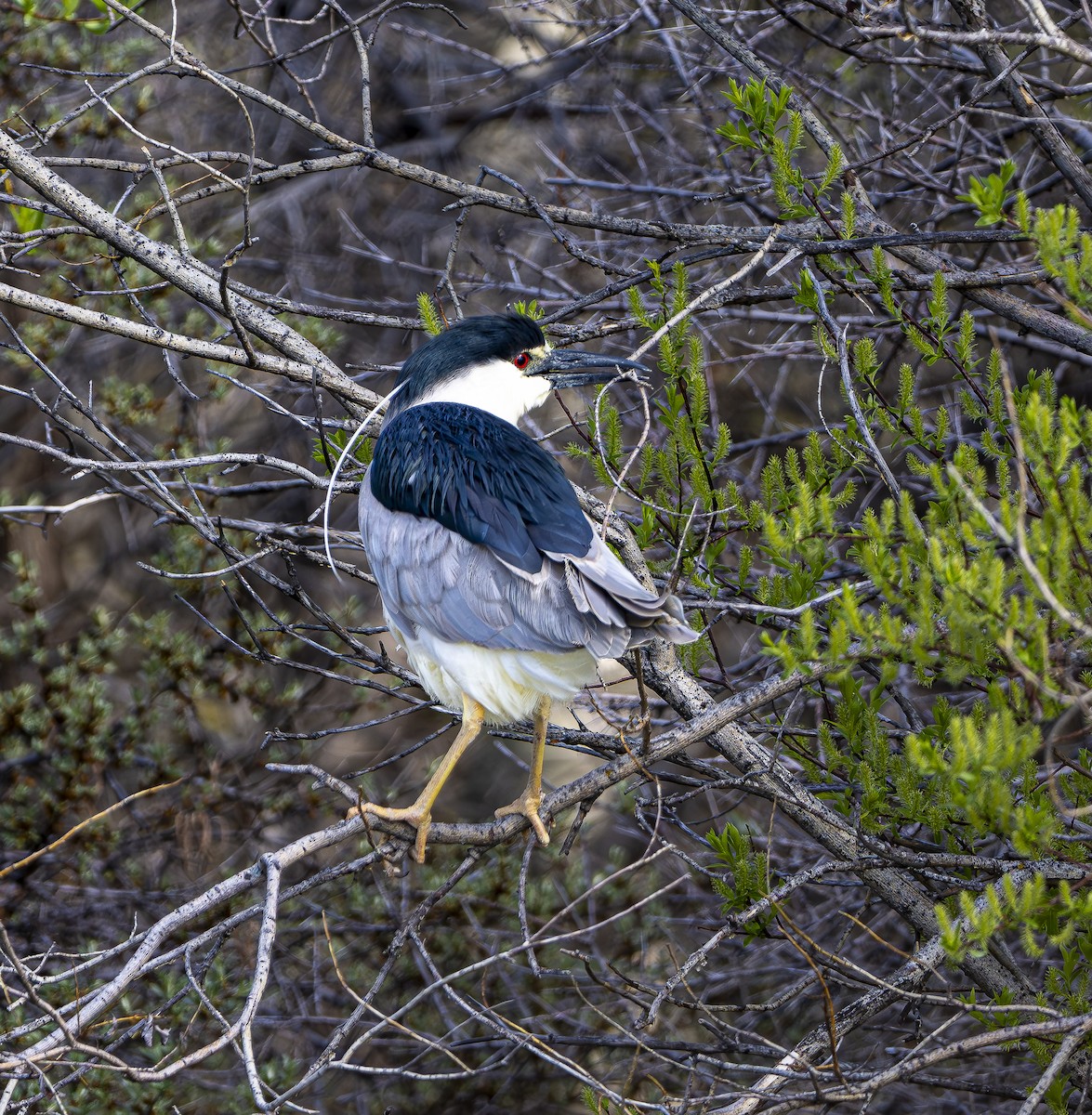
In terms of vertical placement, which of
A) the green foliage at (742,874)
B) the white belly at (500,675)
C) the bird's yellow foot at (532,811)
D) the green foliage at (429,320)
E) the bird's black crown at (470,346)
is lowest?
the green foliage at (742,874)

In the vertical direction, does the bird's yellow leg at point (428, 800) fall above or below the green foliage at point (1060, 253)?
below

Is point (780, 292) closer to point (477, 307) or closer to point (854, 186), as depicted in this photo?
point (854, 186)

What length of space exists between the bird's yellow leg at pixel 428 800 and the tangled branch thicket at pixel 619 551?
2.3 inches

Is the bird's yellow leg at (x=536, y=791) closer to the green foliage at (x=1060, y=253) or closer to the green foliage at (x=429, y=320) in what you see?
the green foliage at (x=429, y=320)

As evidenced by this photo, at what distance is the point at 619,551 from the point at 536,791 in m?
0.66

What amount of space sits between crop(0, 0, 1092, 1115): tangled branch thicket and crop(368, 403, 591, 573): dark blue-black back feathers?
0.20m

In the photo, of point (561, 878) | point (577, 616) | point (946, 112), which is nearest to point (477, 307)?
point (946, 112)

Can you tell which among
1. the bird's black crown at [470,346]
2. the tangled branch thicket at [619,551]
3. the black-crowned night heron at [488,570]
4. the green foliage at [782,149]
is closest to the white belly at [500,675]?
the black-crowned night heron at [488,570]

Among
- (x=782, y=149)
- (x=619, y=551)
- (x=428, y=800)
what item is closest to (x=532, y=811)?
(x=428, y=800)

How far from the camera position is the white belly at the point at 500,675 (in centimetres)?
277

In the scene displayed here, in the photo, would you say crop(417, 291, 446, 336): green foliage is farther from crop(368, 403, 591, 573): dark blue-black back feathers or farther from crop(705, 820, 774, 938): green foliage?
crop(705, 820, 774, 938): green foliage

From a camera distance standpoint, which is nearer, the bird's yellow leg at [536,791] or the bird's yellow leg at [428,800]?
the bird's yellow leg at [428,800]

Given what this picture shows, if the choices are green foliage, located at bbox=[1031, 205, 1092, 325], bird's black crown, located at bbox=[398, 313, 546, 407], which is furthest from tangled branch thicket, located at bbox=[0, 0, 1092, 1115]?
bird's black crown, located at bbox=[398, 313, 546, 407]

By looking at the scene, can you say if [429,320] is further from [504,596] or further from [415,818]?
[415,818]
